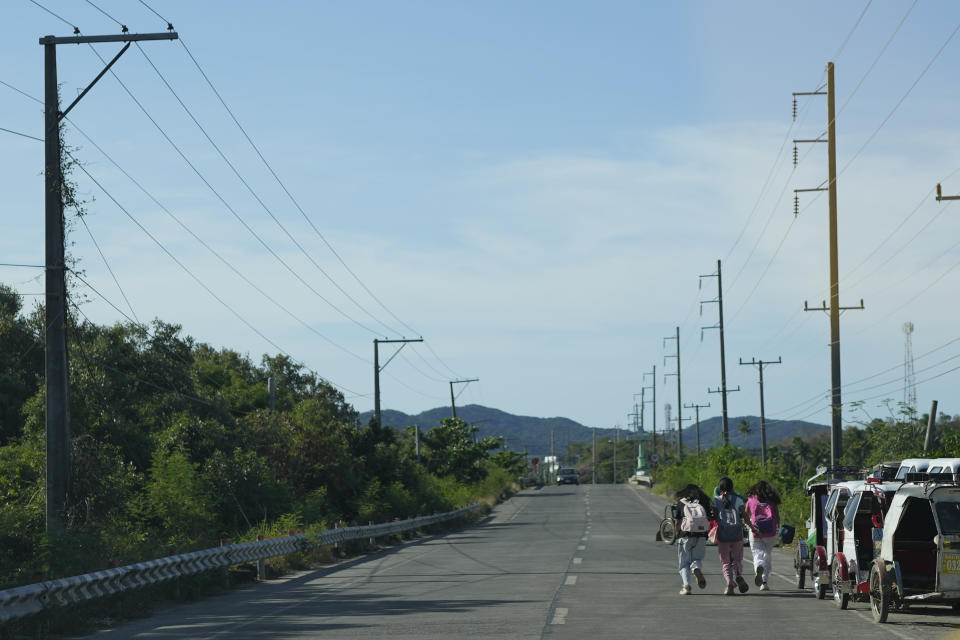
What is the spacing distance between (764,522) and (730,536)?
0.82 m

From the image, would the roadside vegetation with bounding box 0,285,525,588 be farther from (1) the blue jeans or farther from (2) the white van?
(2) the white van

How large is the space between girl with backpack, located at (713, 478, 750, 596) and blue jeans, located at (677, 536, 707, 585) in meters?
0.34

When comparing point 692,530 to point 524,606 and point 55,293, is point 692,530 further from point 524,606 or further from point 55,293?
point 55,293

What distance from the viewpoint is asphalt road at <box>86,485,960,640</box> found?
1439 centimetres

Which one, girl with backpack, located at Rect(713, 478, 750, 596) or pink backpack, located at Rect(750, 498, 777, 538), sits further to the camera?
pink backpack, located at Rect(750, 498, 777, 538)

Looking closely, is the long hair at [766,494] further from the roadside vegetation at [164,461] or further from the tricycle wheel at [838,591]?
the roadside vegetation at [164,461]

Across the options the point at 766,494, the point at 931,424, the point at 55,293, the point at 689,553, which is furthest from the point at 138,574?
the point at 931,424

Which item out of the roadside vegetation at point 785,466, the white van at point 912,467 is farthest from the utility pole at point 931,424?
the white van at point 912,467

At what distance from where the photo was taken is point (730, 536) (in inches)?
749

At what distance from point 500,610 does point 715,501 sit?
4664 mm

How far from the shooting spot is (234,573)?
24.2 m

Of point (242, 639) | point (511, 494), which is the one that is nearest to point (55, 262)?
point (242, 639)

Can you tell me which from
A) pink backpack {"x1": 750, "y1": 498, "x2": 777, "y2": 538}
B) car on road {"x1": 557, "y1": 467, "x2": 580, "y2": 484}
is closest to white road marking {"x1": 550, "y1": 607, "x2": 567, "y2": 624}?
pink backpack {"x1": 750, "y1": 498, "x2": 777, "y2": 538}

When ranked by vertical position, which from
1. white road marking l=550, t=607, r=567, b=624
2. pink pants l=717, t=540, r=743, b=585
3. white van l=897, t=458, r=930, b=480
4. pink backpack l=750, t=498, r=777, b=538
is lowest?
white road marking l=550, t=607, r=567, b=624
